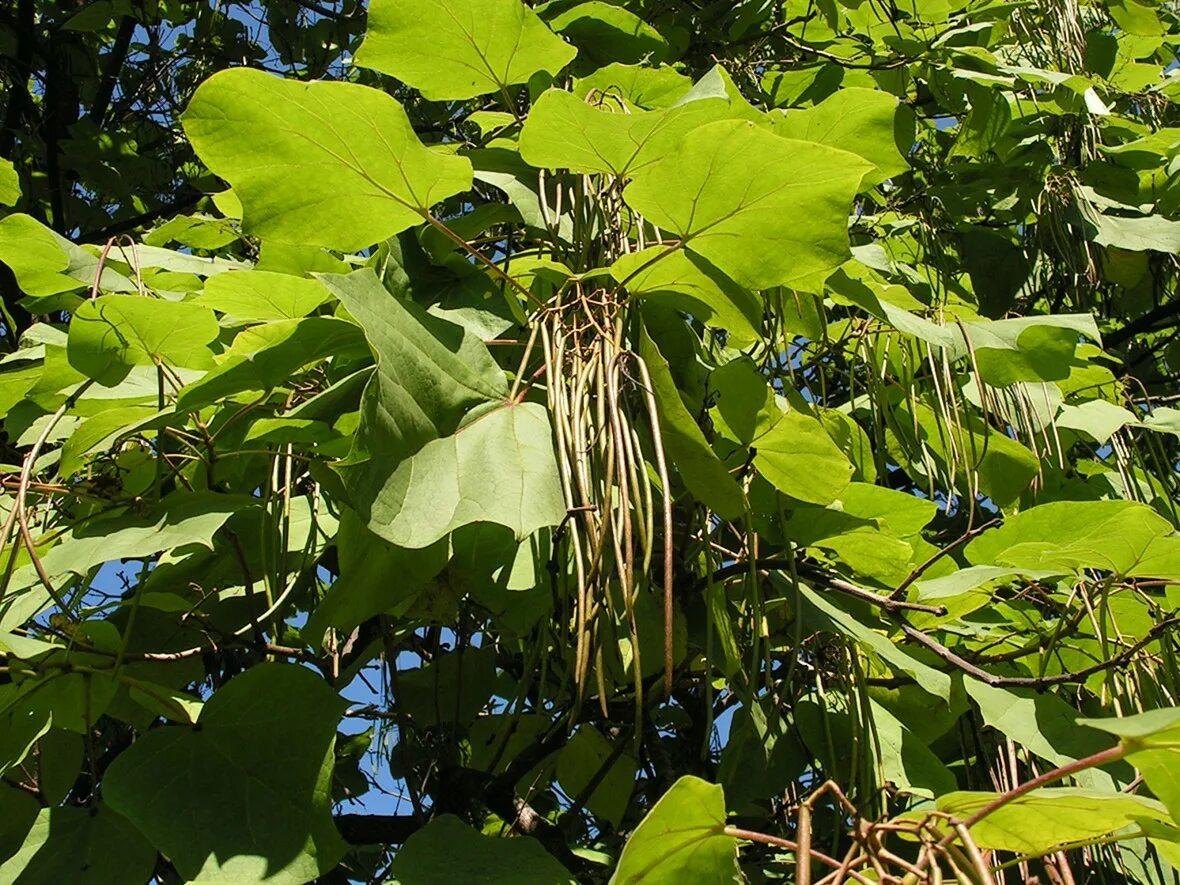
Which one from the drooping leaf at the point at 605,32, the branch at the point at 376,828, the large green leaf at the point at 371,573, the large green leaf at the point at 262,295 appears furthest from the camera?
the drooping leaf at the point at 605,32

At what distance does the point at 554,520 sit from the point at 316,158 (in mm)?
267

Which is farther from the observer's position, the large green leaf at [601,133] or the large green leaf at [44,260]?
the large green leaf at [44,260]

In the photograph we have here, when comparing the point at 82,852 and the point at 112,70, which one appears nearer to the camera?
the point at 82,852

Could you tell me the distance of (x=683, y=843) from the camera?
515mm

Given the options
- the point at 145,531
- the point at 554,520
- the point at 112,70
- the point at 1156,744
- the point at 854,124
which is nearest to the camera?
the point at 1156,744

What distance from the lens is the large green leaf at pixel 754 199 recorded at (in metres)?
0.63

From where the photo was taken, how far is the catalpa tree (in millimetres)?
596

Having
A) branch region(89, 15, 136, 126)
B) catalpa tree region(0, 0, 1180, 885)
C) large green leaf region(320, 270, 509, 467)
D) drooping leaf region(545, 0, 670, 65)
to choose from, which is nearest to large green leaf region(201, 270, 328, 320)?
catalpa tree region(0, 0, 1180, 885)

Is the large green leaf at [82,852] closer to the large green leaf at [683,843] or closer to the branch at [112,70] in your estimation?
the large green leaf at [683,843]

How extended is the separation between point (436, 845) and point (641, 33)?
0.84m

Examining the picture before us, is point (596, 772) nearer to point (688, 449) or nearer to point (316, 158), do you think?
point (688, 449)

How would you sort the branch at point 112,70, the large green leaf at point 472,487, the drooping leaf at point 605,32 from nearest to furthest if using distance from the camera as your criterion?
the large green leaf at point 472,487, the drooping leaf at point 605,32, the branch at point 112,70

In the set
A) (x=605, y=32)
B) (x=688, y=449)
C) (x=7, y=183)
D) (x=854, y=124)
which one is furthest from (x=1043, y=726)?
(x=7, y=183)

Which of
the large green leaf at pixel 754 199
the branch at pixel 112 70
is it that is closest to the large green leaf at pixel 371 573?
the large green leaf at pixel 754 199
